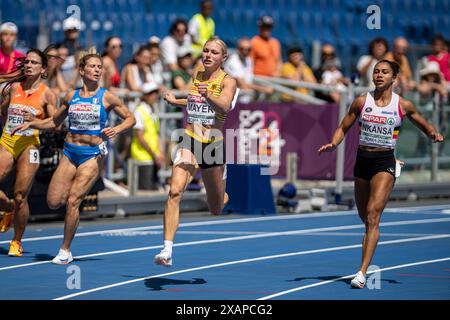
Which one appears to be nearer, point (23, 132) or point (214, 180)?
point (214, 180)

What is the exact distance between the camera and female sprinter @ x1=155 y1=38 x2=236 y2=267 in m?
12.4

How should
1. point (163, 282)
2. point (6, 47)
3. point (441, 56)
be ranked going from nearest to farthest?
point (163, 282)
point (6, 47)
point (441, 56)

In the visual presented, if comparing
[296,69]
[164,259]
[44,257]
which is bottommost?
[44,257]

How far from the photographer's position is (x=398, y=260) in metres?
14.4

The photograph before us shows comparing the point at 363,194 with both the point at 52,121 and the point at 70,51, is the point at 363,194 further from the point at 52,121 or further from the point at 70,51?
the point at 70,51

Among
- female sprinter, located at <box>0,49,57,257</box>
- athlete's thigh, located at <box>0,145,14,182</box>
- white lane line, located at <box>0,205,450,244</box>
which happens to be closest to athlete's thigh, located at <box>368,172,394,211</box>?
female sprinter, located at <box>0,49,57,257</box>

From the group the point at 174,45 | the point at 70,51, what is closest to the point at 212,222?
the point at 70,51

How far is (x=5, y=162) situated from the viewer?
14.1m

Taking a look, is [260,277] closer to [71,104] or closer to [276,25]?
[71,104]

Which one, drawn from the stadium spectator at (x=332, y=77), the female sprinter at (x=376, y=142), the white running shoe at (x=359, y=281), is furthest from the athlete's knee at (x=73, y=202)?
the stadium spectator at (x=332, y=77)

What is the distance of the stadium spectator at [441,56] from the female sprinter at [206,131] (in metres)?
12.7

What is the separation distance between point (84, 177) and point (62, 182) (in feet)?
0.87

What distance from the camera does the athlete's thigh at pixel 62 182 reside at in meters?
13.4

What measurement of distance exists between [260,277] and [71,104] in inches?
116
